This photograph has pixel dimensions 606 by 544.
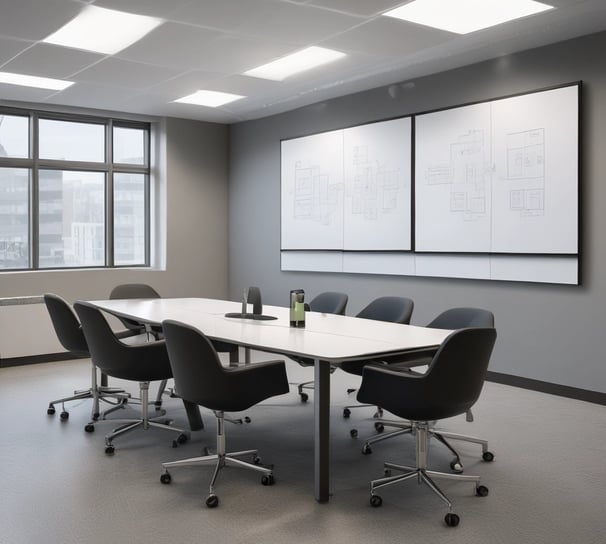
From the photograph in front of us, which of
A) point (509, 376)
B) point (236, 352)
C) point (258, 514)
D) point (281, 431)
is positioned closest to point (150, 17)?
point (236, 352)

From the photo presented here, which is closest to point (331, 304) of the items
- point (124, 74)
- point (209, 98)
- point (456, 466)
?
point (456, 466)

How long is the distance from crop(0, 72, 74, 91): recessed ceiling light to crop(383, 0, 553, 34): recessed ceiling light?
371 cm

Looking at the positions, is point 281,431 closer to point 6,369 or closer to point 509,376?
point 509,376

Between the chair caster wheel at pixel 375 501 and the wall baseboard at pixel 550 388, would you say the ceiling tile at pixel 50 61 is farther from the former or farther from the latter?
Answer: the wall baseboard at pixel 550 388

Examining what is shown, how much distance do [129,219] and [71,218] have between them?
78 cm

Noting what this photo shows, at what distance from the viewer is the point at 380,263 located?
7199mm

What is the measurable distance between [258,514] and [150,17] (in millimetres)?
3459

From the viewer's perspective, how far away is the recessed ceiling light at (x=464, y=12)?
464 centimetres

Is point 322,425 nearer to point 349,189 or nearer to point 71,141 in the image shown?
point 349,189

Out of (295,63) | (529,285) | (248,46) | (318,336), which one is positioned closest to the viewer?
(318,336)

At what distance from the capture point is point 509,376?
6113 mm

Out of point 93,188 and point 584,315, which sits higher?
point 93,188

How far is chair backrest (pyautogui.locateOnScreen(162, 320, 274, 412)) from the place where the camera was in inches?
133

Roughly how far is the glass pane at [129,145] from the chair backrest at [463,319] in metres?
5.49
